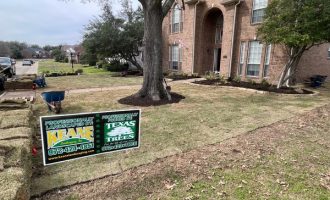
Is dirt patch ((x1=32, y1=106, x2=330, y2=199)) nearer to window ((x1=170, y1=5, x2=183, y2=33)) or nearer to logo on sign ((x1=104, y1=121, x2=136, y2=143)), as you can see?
logo on sign ((x1=104, y1=121, x2=136, y2=143))

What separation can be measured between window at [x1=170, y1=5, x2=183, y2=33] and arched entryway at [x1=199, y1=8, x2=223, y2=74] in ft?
8.70

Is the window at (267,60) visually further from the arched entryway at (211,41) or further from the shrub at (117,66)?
the shrub at (117,66)

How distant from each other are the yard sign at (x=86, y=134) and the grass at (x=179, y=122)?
1202 millimetres

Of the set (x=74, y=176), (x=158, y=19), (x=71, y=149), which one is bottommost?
(x=74, y=176)

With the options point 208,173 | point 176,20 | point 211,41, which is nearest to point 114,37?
point 176,20

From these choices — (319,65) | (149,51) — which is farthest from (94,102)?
(319,65)

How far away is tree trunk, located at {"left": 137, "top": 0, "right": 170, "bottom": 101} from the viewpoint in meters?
9.26

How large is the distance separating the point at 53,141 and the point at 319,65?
1875 cm

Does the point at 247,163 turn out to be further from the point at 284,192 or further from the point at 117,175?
the point at 117,175

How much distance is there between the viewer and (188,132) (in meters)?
5.94

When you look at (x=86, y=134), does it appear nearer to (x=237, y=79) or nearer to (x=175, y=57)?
(x=237, y=79)

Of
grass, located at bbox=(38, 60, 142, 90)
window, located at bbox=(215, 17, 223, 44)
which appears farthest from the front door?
grass, located at bbox=(38, 60, 142, 90)

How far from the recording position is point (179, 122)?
267 inches

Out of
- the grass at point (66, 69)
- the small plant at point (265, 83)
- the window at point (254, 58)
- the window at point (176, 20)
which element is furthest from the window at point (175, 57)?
the grass at point (66, 69)
